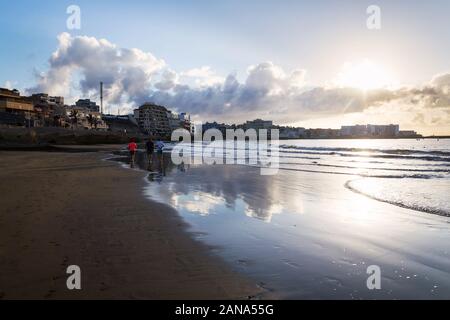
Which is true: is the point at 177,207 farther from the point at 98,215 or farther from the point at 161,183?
the point at 161,183

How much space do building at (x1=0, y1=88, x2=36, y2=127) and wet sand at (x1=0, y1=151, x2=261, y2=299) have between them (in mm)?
78657

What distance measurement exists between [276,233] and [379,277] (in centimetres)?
301

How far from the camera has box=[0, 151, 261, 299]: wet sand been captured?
4.94 m

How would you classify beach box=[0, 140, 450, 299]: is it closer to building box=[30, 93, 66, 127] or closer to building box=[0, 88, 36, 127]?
building box=[0, 88, 36, 127]

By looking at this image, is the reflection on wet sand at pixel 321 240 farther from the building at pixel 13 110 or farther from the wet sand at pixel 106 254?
the building at pixel 13 110

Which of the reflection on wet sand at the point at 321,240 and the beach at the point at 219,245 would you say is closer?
the beach at the point at 219,245

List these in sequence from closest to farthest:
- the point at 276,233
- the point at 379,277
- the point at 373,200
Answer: the point at 379,277 < the point at 276,233 < the point at 373,200

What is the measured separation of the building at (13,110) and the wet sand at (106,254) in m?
78.7

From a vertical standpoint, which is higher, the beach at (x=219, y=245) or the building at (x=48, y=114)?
the building at (x=48, y=114)

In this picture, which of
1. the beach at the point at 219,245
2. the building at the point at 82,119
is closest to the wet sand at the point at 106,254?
the beach at the point at 219,245

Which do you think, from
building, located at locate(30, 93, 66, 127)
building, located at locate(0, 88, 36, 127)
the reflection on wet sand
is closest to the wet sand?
the reflection on wet sand

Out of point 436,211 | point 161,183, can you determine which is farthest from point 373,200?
point 161,183

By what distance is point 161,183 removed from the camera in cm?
1780

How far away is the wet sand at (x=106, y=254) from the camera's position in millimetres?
4941
